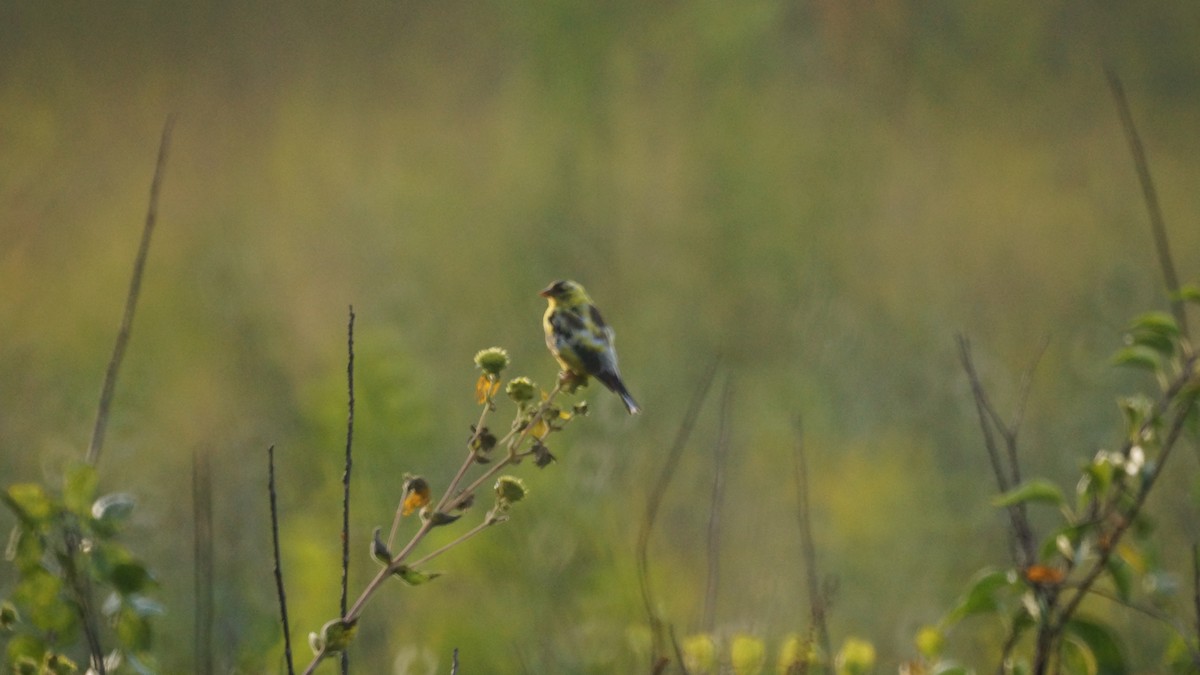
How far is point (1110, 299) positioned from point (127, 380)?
500 cm

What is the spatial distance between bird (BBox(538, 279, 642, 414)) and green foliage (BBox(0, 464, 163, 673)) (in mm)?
490

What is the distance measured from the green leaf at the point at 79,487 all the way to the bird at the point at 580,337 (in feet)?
1.61

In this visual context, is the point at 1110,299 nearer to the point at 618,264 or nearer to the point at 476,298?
the point at 618,264

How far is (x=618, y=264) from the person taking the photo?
10156mm

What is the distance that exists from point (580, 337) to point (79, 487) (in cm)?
61

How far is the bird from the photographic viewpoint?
1501 mm

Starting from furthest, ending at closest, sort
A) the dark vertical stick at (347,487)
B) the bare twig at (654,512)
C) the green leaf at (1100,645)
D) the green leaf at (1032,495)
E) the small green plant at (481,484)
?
1. the green leaf at (1100,645)
2. the green leaf at (1032,495)
3. the bare twig at (654,512)
4. the small green plant at (481,484)
5. the dark vertical stick at (347,487)

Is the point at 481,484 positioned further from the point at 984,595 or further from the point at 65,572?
the point at 984,595

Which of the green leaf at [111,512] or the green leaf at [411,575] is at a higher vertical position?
the green leaf at [111,512]

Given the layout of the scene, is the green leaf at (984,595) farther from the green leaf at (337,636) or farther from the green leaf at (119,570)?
the green leaf at (119,570)

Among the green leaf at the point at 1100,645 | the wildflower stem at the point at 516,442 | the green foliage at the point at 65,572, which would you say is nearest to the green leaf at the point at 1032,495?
the green leaf at the point at 1100,645

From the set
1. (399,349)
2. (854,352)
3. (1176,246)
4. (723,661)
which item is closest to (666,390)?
(854,352)

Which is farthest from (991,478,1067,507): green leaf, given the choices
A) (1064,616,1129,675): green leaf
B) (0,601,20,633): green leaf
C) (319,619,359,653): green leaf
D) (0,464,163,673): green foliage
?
(0,601,20,633): green leaf

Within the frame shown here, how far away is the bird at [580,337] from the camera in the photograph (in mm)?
1501
